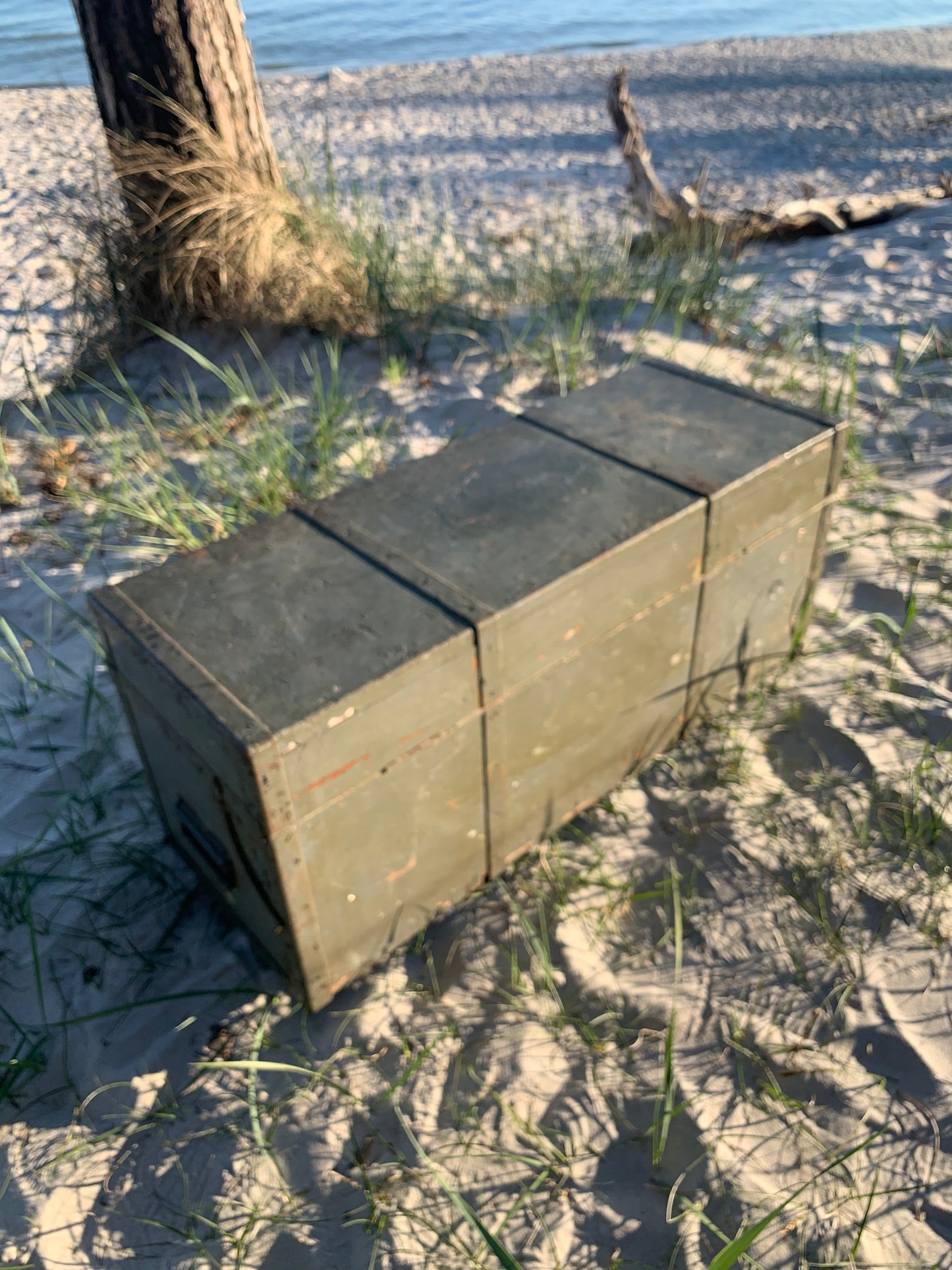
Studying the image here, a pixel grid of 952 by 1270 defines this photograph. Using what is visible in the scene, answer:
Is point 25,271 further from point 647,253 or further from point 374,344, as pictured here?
point 647,253

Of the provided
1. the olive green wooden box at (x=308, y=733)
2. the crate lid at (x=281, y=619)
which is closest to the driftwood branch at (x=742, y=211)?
the crate lid at (x=281, y=619)

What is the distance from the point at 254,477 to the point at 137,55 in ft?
6.61

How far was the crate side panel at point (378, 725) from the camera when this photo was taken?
1652 mm

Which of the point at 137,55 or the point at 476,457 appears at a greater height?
the point at 137,55

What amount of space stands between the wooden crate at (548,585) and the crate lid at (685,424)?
7 centimetres

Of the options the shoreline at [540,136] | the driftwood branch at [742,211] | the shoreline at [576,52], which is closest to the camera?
the driftwood branch at [742,211]

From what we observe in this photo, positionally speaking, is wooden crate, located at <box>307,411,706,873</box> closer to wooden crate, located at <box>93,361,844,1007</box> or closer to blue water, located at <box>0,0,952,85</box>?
wooden crate, located at <box>93,361,844,1007</box>

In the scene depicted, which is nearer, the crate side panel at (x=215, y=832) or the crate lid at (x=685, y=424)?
the crate side panel at (x=215, y=832)

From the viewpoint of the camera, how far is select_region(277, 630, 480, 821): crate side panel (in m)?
1.65

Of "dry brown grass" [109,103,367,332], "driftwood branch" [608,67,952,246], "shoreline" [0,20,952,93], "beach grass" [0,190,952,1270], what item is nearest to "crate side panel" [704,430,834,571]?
"beach grass" [0,190,952,1270]

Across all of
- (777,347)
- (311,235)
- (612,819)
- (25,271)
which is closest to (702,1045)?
(612,819)

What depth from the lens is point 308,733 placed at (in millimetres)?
1633

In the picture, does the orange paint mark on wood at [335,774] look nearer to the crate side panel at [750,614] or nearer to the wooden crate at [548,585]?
the wooden crate at [548,585]

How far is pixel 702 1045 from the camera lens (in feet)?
6.44
